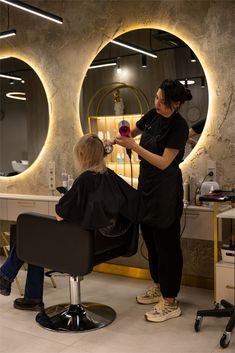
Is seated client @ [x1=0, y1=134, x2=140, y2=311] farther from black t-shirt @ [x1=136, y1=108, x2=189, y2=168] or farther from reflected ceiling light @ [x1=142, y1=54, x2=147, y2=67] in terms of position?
reflected ceiling light @ [x1=142, y1=54, x2=147, y2=67]

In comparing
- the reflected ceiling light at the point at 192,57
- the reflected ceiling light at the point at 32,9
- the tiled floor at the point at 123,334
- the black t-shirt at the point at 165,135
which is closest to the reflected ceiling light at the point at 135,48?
the reflected ceiling light at the point at 192,57

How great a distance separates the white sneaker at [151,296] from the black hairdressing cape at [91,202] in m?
0.81

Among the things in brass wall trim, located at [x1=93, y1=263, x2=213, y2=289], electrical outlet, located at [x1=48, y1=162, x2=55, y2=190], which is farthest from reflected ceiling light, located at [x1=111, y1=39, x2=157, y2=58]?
brass wall trim, located at [x1=93, y1=263, x2=213, y2=289]

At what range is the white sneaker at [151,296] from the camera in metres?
2.82

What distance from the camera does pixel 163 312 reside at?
256cm

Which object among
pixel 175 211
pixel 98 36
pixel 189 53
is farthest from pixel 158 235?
pixel 98 36

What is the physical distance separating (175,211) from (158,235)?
19cm

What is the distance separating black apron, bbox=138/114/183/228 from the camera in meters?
2.53

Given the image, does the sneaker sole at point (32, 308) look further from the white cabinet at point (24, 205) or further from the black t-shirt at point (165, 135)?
the black t-shirt at point (165, 135)

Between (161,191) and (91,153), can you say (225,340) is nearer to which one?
(161,191)

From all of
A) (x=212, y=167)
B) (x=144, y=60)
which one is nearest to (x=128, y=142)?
(x=212, y=167)

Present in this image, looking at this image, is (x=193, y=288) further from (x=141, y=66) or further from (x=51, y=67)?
(x=51, y=67)

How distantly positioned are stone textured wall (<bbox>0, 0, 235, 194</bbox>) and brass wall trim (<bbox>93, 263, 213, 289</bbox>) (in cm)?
73

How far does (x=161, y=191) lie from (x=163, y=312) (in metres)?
0.71
